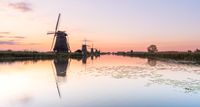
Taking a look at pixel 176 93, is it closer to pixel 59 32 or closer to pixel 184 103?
pixel 184 103

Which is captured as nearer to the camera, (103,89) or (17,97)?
(17,97)

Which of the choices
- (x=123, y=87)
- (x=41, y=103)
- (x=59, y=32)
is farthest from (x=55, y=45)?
(x=41, y=103)

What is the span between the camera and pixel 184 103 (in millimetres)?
12539

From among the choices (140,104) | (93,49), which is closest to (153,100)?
(140,104)

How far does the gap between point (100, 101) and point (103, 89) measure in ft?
12.5

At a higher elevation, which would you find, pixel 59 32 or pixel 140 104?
pixel 59 32

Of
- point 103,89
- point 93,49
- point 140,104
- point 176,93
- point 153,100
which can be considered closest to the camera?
point 140,104

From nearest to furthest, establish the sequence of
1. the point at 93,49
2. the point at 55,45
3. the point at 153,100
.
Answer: the point at 153,100 < the point at 55,45 < the point at 93,49

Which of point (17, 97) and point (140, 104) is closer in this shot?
point (140, 104)

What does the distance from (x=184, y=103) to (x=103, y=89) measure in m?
5.17

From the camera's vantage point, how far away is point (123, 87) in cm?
1733

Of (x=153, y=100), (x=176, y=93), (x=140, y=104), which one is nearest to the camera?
(x=140, y=104)

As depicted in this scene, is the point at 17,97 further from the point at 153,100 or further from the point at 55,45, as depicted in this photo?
the point at 55,45

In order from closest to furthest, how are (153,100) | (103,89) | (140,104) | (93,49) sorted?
(140,104) → (153,100) → (103,89) → (93,49)
